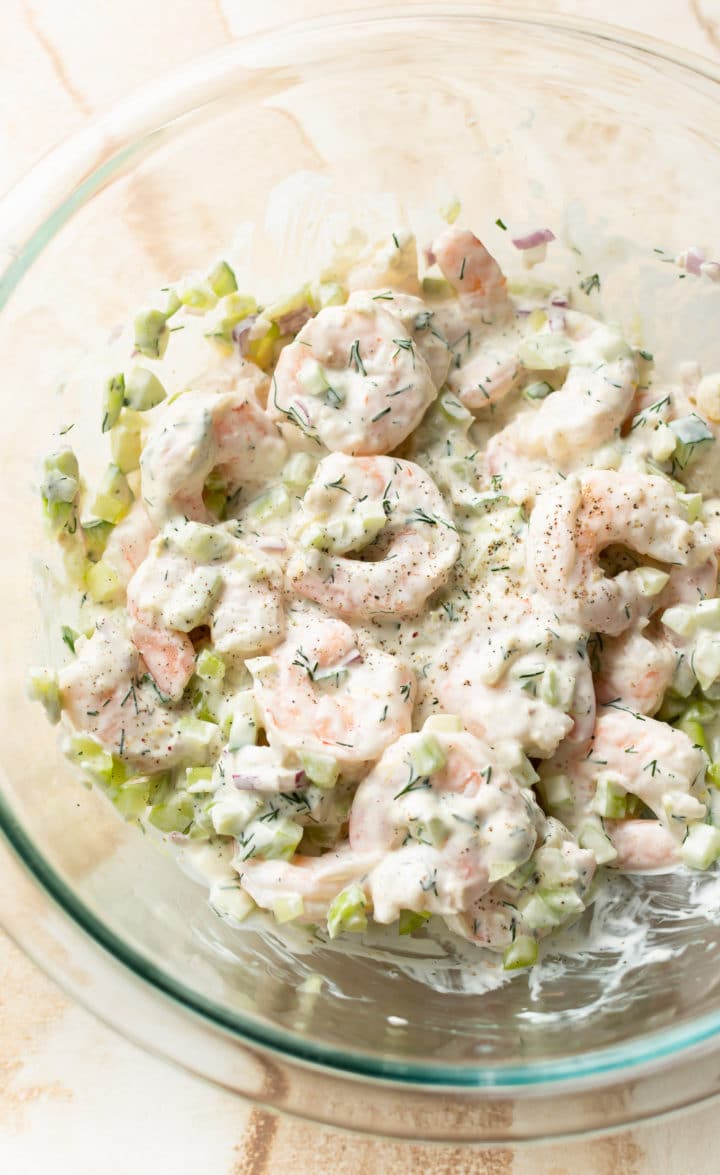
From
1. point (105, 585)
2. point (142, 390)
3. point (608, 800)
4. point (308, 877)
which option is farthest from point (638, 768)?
point (142, 390)

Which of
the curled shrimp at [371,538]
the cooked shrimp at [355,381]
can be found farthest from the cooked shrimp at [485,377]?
the curled shrimp at [371,538]

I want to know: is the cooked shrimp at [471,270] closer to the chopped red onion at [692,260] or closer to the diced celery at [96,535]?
the chopped red onion at [692,260]

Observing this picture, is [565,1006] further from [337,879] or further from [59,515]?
[59,515]

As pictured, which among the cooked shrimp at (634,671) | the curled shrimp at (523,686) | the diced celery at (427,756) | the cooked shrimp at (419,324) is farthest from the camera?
the cooked shrimp at (419,324)

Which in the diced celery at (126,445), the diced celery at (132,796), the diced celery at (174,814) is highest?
the diced celery at (126,445)

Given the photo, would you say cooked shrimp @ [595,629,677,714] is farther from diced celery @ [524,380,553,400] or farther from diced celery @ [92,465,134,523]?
diced celery @ [92,465,134,523]

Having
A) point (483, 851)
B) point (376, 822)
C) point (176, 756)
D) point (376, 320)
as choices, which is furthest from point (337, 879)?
point (376, 320)
